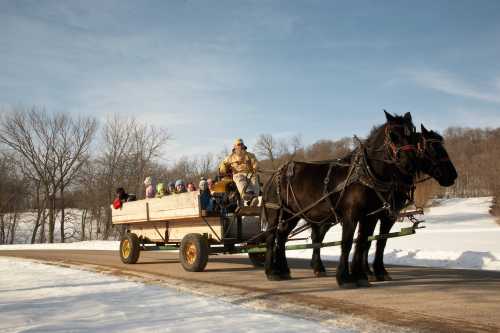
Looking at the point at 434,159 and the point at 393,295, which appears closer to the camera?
the point at 393,295

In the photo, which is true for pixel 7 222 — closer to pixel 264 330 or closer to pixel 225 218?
pixel 225 218

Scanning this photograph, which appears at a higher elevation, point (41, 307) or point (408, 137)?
point (408, 137)

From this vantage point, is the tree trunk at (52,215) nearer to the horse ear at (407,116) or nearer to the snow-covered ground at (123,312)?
the snow-covered ground at (123,312)

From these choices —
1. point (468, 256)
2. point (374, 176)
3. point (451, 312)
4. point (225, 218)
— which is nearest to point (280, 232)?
point (225, 218)

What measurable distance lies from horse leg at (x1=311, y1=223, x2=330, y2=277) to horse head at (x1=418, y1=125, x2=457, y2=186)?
267cm

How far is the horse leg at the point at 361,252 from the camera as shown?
782cm

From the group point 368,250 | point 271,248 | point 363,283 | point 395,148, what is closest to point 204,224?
point 271,248

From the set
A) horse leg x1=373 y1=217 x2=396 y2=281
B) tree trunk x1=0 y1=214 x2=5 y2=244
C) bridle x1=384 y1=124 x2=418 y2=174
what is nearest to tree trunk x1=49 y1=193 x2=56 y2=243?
tree trunk x1=0 y1=214 x2=5 y2=244

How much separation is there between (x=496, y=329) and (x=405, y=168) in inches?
131

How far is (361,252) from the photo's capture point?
7898 mm

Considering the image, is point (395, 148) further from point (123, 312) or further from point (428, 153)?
point (123, 312)

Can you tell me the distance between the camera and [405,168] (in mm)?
7676

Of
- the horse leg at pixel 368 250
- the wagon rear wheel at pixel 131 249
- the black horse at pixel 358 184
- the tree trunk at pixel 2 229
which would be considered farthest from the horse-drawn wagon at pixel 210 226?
the tree trunk at pixel 2 229

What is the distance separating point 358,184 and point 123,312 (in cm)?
409
